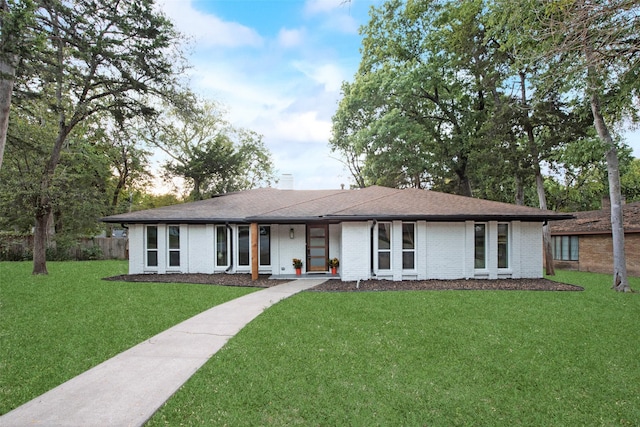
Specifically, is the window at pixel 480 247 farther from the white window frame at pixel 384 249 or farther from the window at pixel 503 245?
the white window frame at pixel 384 249

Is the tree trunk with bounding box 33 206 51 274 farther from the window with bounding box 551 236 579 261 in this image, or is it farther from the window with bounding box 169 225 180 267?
the window with bounding box 551 236 579 261

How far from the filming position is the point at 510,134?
15883 mm

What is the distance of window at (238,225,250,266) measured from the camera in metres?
14.0

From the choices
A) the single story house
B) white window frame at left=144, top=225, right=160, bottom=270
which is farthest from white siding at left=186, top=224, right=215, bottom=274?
white window frame at left=144, top=225, right=160, bottom=270

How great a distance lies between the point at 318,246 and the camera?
1392 centimetres

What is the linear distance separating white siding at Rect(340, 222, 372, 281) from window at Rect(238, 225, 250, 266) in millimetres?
4434

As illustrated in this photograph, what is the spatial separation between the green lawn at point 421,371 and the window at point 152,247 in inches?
344

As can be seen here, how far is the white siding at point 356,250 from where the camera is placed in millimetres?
11828

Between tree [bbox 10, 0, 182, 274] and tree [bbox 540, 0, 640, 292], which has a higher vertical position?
tree [bbox 10, 0, 182, 274]

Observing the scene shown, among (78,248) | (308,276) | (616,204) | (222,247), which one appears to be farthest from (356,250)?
(78,248)

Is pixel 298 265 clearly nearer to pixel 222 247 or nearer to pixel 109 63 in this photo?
pixel 222 247

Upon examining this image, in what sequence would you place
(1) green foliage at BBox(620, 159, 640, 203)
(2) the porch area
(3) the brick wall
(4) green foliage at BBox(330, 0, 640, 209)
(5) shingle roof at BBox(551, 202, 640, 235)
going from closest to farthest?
1. (2) the porch area
2. (3) the brick wall
3. (5) shingle roof at BBox(551, 202, 640, 235)
4. (4) green foliage at BBox(330, 0, 640, 209)
5. (1) green foliage at BBox(620, 159, 640, 203)

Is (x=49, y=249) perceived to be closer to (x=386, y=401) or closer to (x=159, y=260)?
(x=159, y=260)

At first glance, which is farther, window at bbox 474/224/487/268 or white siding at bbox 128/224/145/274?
white siding at bbox 128/224/145/274
